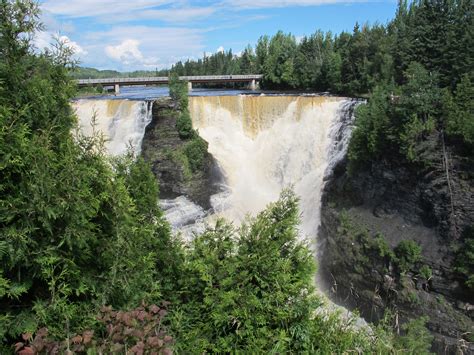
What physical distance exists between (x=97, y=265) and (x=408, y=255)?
42.3 feet

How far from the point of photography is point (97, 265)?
5379 mm

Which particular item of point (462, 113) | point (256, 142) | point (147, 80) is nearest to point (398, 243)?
point (462, 113)

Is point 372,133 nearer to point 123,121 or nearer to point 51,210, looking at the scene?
point 123,121

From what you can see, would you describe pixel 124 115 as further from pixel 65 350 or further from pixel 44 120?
pixel 65 350

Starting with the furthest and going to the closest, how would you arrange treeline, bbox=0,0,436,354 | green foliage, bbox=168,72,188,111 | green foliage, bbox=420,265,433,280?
green foliage, bbox=168,72,188,111 → green foliage, bbox=420,265,433,280 → treeline, bbox=0,0,436,354

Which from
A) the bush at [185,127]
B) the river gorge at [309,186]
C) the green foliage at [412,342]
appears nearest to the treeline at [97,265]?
the green foliage at [412,342]

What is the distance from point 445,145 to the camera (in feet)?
56.3

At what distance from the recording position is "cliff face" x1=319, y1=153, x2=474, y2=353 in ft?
46.8

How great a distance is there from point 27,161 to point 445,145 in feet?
54.5

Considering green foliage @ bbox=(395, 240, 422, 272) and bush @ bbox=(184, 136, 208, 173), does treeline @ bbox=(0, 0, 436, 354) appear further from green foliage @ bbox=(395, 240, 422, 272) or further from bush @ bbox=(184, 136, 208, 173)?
bush @ bbox=(184, 136, 208, 173)

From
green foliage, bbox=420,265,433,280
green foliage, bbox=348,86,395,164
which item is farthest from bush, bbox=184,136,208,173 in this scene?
green foliage, bbox=420,265,433,280

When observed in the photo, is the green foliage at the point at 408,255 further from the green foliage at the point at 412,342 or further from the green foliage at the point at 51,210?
the green foliage at the point at 51,210

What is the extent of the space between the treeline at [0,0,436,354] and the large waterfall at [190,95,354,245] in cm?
1454

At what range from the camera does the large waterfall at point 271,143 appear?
23141mm
